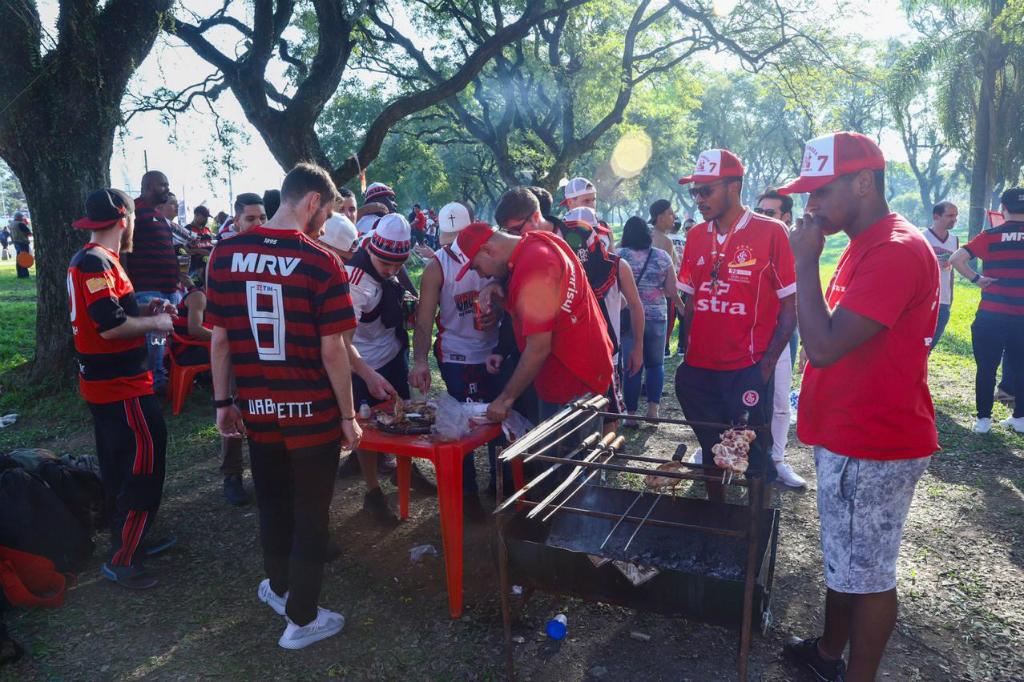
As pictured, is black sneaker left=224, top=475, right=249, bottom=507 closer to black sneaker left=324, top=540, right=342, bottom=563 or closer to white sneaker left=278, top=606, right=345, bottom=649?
black sneaker left=324, top=540, right=342, bottom=563

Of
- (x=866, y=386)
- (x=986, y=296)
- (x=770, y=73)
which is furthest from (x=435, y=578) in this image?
(x=770, y=73)

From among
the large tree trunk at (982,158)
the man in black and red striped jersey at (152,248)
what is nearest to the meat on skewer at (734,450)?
the man in black and red striped jersey at (152,248)

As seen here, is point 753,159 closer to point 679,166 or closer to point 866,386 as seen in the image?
point 679,166

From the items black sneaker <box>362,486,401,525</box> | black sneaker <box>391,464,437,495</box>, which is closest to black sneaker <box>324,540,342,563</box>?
black sneaker <box>362,486,401,525</box>

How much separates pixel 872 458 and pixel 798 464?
3.51m

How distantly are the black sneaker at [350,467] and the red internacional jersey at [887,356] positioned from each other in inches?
158

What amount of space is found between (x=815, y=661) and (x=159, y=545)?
12.9 feet

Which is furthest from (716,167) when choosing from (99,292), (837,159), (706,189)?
(99,292)

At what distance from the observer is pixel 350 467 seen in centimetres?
550

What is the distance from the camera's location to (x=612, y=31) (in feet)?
60.7

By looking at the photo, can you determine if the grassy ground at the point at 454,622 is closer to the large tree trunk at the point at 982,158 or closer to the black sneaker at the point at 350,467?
the black sneaker at the point at 350,467

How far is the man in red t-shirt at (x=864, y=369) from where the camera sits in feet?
7.35

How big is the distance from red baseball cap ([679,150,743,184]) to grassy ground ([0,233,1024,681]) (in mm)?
2389

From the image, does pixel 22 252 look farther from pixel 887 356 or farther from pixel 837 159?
pixel 887 356
